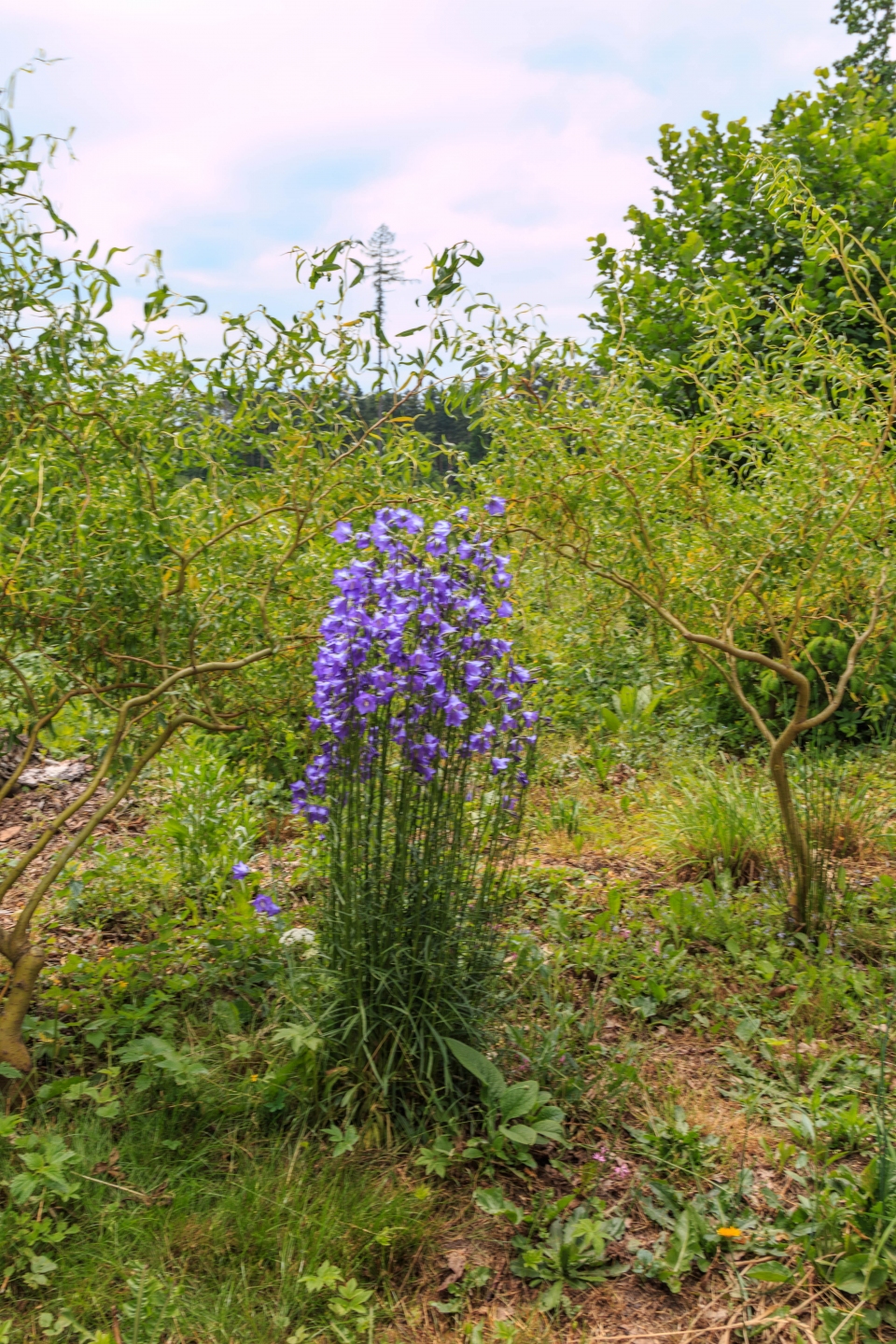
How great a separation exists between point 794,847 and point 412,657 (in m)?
1.76

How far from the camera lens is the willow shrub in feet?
8.22

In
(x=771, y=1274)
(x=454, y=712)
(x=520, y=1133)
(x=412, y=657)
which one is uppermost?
(x=412, y=657)

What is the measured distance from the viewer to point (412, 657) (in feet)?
8.19

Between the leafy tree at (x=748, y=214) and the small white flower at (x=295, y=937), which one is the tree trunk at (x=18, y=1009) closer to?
the small white flower at (x=295, y=937)

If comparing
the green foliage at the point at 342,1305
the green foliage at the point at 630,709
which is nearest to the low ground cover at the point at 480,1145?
the green foliage at the point at 342,1305

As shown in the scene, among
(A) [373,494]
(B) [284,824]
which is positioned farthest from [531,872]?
(A) [373,494]

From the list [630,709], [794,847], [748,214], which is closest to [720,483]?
A: [794,847]

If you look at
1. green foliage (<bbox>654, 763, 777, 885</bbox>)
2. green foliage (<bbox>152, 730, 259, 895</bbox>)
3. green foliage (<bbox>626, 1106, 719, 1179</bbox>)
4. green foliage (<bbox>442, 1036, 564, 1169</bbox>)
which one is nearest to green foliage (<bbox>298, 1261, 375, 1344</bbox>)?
green foliage (<bbox>442, 1036, 564, 1169</bbox>)

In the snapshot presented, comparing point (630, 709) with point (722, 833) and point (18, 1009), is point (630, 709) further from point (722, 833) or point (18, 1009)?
point (18, 1009)

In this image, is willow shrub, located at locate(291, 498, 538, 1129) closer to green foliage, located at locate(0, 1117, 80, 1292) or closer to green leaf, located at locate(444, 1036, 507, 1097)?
green leaf, located at locate(444, 1036, 507, 1097)

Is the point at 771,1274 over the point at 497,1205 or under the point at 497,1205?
under

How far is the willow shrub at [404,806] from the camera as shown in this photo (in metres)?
2.51

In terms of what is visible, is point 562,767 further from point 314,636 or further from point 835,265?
point 835,265

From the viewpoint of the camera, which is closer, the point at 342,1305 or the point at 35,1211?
the point at 342,1305
